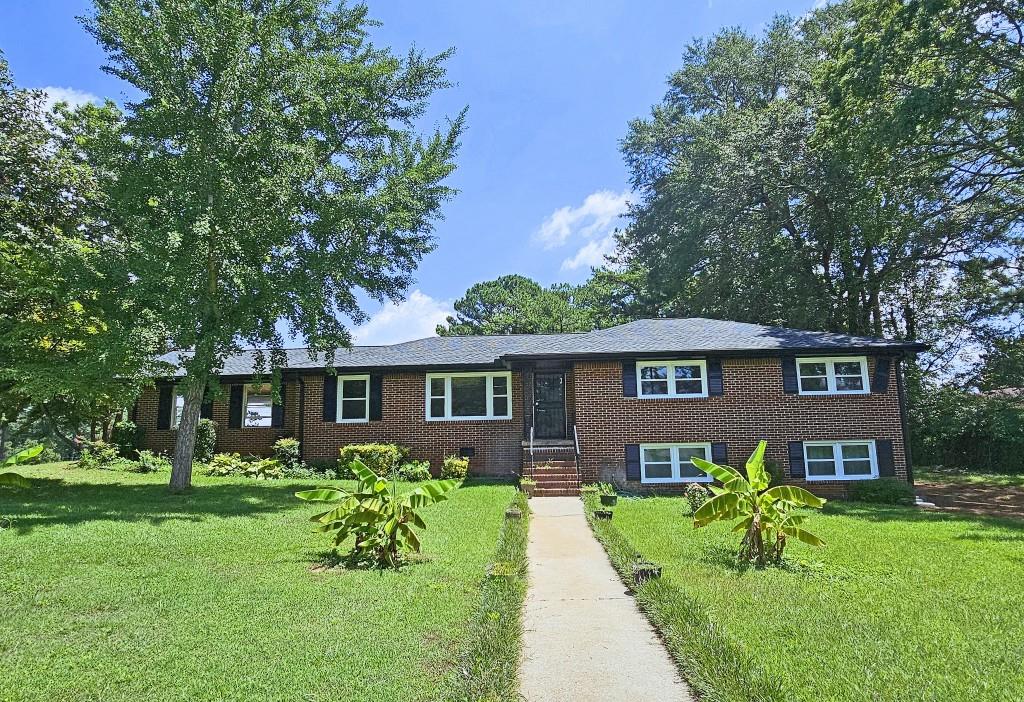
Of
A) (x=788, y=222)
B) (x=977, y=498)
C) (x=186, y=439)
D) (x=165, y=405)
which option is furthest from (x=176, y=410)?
(x=788, y=222)

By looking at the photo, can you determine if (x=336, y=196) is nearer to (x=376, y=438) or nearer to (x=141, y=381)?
(x=141, y=381)

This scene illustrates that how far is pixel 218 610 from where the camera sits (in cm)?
548

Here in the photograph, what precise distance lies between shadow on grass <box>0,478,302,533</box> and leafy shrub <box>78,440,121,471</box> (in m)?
3.15

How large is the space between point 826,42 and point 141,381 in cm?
2297

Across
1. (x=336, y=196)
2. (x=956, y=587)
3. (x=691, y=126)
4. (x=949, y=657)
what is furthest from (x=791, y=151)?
(x=949, y=657)

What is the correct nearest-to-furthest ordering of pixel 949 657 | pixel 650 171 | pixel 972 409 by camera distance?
pixel 949 657
pixel 972 409
pixel 650 171

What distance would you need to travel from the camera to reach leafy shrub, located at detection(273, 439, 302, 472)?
59.5ft

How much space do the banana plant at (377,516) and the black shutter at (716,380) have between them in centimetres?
1114

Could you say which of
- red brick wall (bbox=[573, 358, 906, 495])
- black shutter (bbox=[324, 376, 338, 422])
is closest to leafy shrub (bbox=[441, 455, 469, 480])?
red brick wall (bbox=[573, 358, 906, 495])

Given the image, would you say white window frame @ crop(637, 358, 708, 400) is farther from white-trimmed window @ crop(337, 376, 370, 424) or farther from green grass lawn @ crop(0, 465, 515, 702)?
white-trimmed window @ crop(337, 376, 370, 424)

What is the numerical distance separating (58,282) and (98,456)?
866 cm

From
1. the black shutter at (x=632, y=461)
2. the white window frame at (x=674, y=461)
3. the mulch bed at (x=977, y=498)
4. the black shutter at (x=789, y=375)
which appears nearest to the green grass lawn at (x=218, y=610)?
the black shutter at (x=632, y=461)

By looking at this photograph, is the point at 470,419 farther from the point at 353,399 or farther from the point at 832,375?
the point at 832,375

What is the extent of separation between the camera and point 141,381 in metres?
12.6
